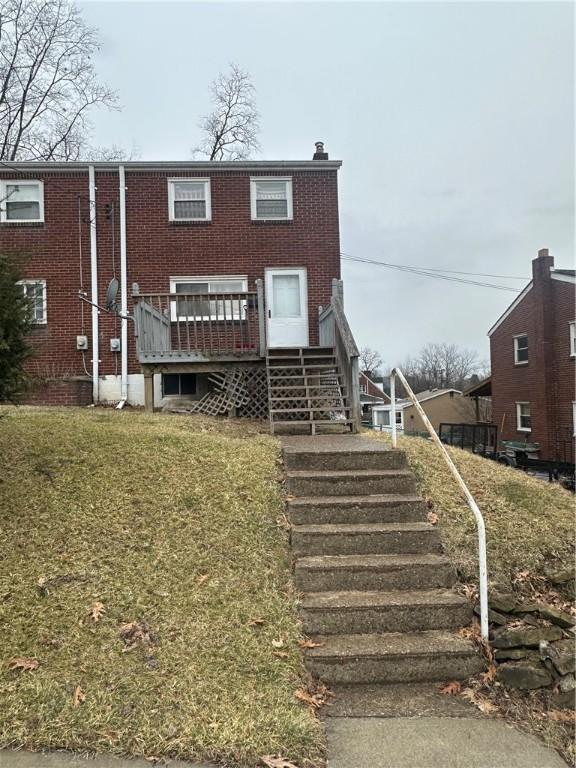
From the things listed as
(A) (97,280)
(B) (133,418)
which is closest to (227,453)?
(B) (133,418)

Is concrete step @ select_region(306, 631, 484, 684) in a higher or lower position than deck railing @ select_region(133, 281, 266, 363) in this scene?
lower

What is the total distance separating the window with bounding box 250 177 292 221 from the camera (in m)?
12.4

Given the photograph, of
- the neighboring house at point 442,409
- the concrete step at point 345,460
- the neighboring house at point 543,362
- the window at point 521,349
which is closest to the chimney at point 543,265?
the neighboring house at point 543,362

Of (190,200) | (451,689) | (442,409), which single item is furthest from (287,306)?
(442,409)

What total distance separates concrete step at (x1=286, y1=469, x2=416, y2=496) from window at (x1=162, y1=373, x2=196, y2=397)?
686 centimetres

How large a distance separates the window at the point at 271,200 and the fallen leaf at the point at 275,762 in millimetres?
11405

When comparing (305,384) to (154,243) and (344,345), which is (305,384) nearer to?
(344,345)

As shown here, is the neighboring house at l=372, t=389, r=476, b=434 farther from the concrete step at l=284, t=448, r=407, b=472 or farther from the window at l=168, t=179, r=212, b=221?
the concrete step at l=284, t=448, r=407, b=472

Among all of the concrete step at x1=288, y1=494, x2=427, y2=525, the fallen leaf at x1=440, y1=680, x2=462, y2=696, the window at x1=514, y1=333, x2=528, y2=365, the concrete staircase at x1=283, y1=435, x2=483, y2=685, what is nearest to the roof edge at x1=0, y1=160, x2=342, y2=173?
the concrete staircase at x1=283, y1=435, x2=483, y2=685

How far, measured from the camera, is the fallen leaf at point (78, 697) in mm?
2852

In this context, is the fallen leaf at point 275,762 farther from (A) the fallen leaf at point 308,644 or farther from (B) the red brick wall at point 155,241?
(B) the red brick wall at point 155,241

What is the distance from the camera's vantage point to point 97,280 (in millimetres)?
12141

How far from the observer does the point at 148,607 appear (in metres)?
3.52

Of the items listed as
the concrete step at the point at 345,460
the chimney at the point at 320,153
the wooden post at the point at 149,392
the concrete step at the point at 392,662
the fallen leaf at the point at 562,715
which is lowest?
the fallen leaf at the point at 562,715
